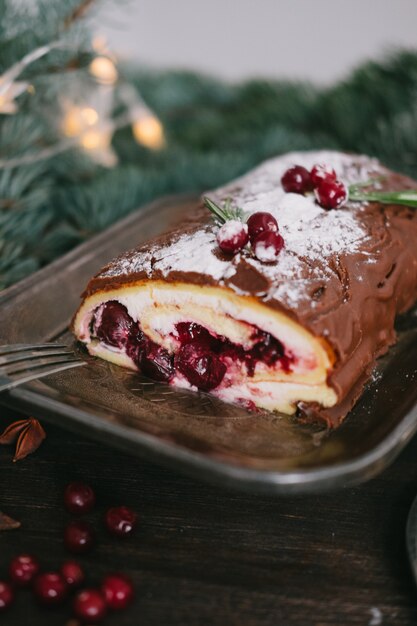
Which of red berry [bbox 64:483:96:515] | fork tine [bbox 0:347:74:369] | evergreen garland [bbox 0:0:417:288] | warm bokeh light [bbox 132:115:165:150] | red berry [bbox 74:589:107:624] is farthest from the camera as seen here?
warm bokeh light [bbox 132:115:165:150]

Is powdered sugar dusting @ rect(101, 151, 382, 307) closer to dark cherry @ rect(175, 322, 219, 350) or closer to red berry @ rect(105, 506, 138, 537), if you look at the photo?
dark cherry @ rect(175, 322, 219, 350)

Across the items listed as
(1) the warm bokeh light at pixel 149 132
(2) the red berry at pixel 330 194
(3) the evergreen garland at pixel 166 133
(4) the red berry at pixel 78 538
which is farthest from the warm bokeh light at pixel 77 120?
(4) the red berry at pixel 78 538

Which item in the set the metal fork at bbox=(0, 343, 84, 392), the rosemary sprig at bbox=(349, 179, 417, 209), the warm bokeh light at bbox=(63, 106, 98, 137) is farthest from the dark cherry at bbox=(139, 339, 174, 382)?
the warm bokeh light at bbox=(63, 106, 98, 137)

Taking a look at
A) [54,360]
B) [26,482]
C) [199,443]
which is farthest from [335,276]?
[26,482]

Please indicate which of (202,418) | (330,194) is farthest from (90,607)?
(330,194)

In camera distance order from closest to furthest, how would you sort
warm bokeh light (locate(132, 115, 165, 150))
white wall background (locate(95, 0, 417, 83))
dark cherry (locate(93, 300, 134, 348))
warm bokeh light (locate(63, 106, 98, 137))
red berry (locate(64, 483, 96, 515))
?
red berry (locate(64, 483, 96, 515)) < dark cherry (locate(93, 300, 134, 348)) < warm bokeh light (locate(63, 106, 98, 137)) < warm bokeh light (locate(132, 115, 165, 150)) < white wall background (locate(95, 0, 417, 83))

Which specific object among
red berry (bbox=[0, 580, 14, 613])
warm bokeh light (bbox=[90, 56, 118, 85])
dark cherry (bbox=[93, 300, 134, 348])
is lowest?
red berry (bbox=[0, 580, 14, 613])

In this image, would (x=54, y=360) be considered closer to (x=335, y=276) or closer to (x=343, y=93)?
(x=335, y=276)

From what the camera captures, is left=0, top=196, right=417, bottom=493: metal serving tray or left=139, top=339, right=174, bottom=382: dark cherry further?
left=139, top=339, right=174, bottom=382: dark cherry
